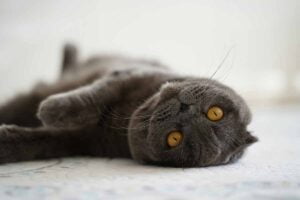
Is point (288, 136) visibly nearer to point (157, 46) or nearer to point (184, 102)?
point (184, 102)

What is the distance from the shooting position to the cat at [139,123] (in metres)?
1.32

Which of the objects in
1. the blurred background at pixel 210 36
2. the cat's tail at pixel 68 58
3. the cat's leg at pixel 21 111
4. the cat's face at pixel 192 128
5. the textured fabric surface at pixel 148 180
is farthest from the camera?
the blurred background at pixel 210 36

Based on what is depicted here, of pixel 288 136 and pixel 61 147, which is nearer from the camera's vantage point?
pixel 61 147

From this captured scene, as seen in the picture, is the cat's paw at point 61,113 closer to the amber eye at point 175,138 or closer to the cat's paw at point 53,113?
the cat's paw at point 53,113

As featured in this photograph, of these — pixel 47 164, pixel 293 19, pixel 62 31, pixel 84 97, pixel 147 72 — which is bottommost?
pixel 47 164

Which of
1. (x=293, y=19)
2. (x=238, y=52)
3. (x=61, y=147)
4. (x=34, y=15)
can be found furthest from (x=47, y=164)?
(x=293, y=19)

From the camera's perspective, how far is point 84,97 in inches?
62.3

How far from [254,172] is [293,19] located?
7.19ft

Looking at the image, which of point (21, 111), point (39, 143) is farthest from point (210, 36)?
point (39, 143)

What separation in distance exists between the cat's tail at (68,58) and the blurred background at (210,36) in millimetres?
207

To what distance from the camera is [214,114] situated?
4.41 feet

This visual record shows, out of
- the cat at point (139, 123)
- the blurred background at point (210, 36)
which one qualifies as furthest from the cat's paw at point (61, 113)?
the blurred background at point (210, 36)

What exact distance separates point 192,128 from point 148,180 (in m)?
0.30

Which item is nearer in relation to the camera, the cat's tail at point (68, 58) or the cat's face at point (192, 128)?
the cat's face at point (192, 128)
